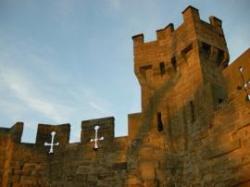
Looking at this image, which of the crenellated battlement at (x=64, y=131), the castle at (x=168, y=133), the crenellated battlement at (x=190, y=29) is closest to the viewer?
the castle at (x=168, y=133)

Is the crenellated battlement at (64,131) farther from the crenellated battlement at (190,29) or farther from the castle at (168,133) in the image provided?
the crenellated battlement at (190,29)

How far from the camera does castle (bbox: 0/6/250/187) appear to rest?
8664 mm

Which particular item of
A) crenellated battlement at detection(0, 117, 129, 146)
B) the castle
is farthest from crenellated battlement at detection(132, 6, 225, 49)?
crenellated battlement at detection(0, 117, 129, 146)

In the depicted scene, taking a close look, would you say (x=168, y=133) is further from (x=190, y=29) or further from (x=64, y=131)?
(x=64, y=131)

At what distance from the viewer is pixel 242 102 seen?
27.3ft

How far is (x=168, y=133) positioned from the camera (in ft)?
33.6

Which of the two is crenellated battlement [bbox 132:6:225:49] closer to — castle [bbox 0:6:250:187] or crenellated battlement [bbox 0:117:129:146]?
castle [bbox 0:6:250:187]

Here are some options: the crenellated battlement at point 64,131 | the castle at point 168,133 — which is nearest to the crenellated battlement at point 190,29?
the castle at point 168,133

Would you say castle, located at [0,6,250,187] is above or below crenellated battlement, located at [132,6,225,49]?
below

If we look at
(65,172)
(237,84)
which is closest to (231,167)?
(237,84)

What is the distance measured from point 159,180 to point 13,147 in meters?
4.84

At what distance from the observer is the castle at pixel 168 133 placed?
341 inches

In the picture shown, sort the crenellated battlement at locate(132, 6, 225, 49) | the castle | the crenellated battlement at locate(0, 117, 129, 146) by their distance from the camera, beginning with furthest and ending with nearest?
the crenellated battlement at locate(0, 117, 129, 146) < the crenellated battlement at locate(132, 6, 225, 49) < the castle

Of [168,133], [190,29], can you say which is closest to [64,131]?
[168,133]
